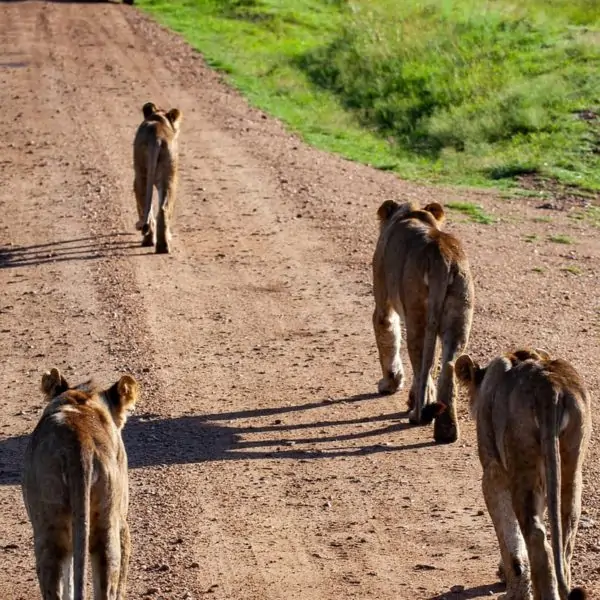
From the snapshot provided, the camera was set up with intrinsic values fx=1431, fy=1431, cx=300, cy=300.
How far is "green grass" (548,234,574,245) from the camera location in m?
15.4

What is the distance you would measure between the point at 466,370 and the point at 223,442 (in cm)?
275

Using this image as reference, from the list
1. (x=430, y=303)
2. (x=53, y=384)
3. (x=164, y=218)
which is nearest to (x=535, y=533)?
(x=53, y=384)

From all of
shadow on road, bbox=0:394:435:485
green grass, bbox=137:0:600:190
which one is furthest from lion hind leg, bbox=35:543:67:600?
green grass, bbox=137:0:600:190

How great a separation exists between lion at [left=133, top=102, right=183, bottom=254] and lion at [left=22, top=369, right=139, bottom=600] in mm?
7980

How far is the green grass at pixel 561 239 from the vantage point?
15367 mm

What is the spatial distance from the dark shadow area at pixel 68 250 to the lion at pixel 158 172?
289 millimetres

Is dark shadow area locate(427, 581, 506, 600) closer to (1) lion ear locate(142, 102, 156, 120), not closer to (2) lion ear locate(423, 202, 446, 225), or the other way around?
(2) lion ear locate(423, 202, 446, 225)

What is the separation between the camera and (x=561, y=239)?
1543cm

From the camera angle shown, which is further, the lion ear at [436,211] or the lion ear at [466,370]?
the lion ear at [436,211]

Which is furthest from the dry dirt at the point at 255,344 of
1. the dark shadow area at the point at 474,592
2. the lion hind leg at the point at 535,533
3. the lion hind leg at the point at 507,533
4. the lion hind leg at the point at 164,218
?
the lion hind leg at the point at 535,533

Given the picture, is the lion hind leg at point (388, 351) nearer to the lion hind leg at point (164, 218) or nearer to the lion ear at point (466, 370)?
the lion ear at point (466, 370)

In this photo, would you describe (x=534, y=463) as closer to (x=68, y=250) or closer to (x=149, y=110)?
(x=68, y=250)

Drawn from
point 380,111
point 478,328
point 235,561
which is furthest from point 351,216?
point 235,561

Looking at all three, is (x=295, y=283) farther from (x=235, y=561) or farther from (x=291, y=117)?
(x=291, y=117)
